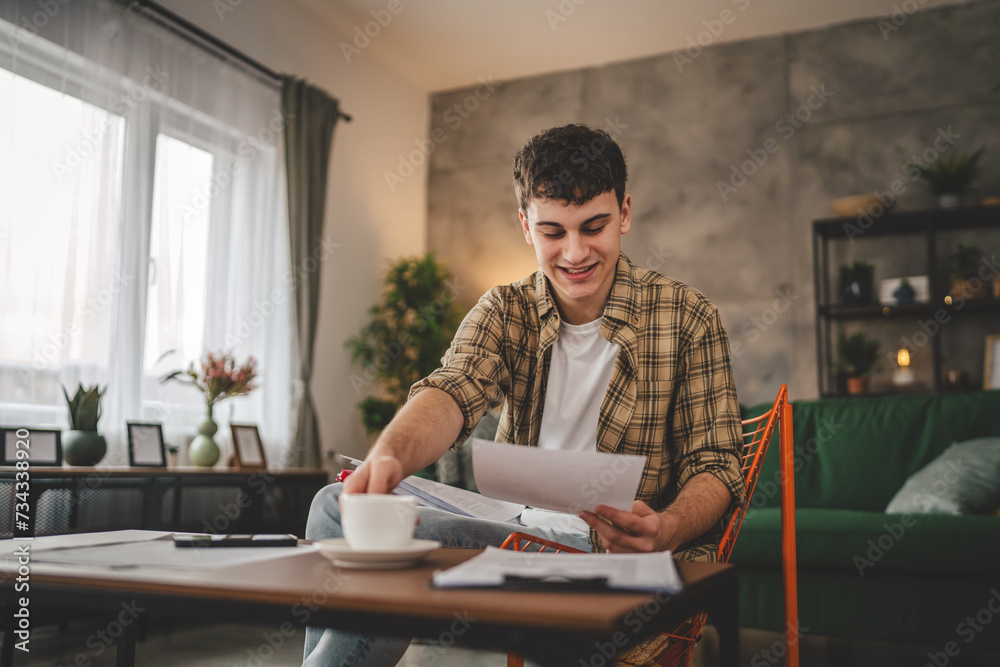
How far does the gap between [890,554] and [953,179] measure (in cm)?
232

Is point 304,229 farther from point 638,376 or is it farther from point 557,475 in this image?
point 557,475

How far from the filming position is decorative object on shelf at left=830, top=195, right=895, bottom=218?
399 centimetres

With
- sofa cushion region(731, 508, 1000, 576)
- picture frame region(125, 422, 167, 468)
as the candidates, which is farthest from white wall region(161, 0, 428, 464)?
sofa cushion region(731, 508, 1000, 576)

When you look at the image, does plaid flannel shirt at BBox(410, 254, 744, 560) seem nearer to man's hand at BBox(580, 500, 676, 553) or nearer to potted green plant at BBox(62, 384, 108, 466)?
man's hand at BBox(580, 500, 676, 553)

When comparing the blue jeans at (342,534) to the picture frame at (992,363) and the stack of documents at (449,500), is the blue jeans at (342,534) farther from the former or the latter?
the picture frame at (992,363)

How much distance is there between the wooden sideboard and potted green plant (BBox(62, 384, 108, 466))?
12 centimetres

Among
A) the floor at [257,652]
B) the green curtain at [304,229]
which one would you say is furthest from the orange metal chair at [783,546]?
the green curtain at [304,229]

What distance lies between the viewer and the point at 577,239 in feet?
4.10

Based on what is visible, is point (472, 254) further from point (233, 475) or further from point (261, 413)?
point (233, 475)

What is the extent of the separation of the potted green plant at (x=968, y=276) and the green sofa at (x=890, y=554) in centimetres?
101

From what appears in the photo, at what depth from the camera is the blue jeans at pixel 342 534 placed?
89 centimetres

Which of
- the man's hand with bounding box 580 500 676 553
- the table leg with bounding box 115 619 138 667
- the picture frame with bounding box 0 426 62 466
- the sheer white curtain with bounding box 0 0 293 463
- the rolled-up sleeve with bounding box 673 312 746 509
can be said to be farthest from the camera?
the sheer white curtain with bounding box 0 0 293 463

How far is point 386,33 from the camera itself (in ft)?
14.9

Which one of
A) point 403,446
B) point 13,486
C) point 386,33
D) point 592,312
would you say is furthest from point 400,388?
point 403,446
